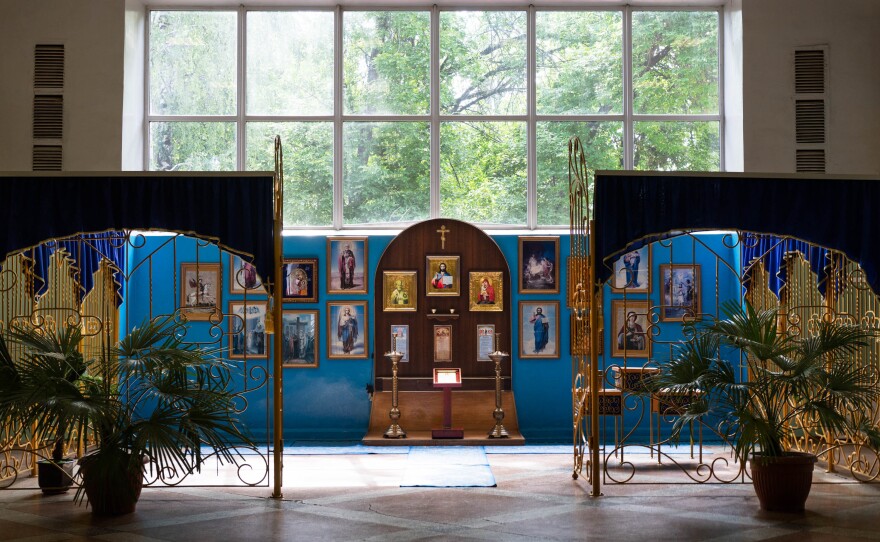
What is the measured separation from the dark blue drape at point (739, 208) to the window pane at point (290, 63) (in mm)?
5093

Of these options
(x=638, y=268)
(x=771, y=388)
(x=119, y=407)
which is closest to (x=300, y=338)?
(x=638, y=268)

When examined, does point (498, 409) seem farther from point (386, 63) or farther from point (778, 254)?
point (386, 63)

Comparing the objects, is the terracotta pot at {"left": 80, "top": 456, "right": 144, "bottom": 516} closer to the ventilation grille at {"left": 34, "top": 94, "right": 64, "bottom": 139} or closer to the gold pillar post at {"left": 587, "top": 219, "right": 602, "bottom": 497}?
the gold pillar post at {"left": 587, "top": 219, "right": 602, "bottom": 497}

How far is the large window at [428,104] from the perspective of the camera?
11586mm

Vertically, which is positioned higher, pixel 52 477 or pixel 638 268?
pixel 638 268

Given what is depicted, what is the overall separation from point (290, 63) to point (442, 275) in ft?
10.6

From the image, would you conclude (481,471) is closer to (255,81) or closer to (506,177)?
(506,177)

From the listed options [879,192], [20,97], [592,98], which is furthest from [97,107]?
[879,192]

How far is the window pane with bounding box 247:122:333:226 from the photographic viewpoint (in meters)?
11.6

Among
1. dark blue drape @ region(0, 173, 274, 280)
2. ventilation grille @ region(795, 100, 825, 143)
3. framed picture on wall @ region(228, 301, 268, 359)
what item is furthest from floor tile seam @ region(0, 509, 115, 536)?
ventilation grille @ region(795, 100, 825, 143)

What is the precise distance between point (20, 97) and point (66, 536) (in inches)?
249

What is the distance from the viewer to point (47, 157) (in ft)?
35.6

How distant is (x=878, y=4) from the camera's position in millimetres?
10727

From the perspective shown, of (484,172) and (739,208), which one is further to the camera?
(484,172)
